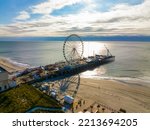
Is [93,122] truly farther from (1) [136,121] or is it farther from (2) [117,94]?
(2) [117,94]

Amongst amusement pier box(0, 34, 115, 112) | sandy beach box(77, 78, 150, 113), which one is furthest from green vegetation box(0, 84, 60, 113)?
sandy beach box(77, 78, 150, 113)

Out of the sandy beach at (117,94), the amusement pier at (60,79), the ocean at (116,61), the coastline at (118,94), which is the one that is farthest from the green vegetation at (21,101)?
the ocean at (116,61)

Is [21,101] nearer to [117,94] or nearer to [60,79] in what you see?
[117,94]

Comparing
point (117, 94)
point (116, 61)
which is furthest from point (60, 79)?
point (116, 61)

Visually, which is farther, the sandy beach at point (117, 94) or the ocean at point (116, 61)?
the ocean at point (116, 61)

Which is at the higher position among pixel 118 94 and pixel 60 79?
pixel 60 79

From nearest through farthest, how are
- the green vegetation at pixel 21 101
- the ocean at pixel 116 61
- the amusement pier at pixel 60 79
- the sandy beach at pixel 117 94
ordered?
the green vegetation at pixel 21 101
the sandy beach at pixel 117 94
the amusement pier at pixel 60 79
the ocean at pixel 116 61

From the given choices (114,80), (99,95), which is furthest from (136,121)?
(114,80)

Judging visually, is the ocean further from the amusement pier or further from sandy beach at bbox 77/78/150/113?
sandy beach at bbox 77/78/150/113

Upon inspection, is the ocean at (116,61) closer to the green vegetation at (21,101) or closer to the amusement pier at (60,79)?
the amusement pier at (60,79)
